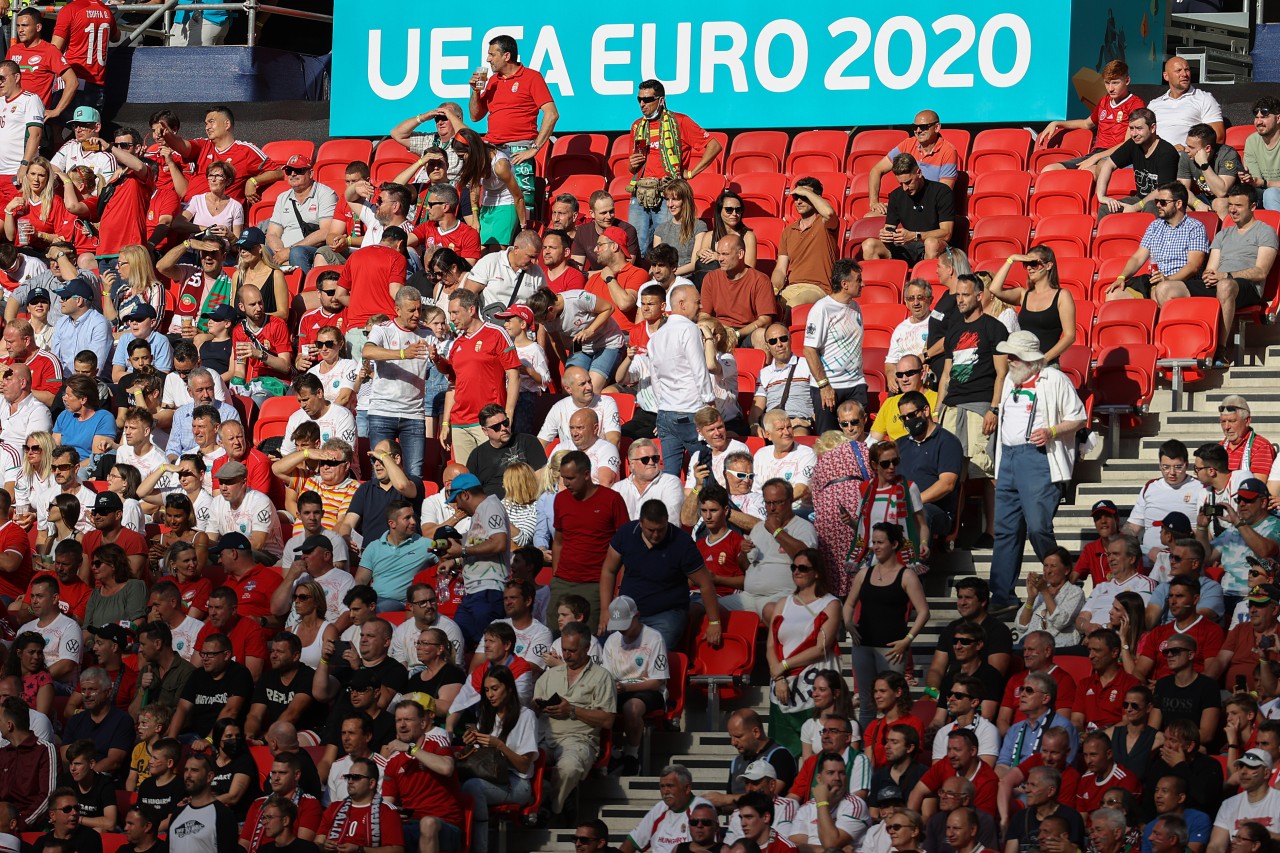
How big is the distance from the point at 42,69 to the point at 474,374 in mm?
6878

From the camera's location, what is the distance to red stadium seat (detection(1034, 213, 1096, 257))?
15.4 m

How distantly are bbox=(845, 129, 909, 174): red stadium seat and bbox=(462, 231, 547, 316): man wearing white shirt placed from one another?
297 centimetres

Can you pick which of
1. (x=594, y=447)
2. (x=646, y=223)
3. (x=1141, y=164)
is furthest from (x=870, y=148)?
(x=594, y=447)

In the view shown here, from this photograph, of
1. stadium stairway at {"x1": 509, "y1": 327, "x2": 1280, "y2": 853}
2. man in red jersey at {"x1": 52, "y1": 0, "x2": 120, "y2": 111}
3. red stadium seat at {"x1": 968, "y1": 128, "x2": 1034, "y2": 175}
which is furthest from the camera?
man in red jersey at {"x1": 52, "y1": 0, "x2": 120, "y2": 111}

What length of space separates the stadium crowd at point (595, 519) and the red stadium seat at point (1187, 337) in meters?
0.24

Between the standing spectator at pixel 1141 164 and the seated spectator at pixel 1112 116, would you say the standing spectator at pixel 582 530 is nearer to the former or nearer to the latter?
the standing spectator at pixel 1141 164

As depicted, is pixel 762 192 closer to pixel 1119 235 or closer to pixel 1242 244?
pixel 1119 235

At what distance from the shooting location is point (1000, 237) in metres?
15.5

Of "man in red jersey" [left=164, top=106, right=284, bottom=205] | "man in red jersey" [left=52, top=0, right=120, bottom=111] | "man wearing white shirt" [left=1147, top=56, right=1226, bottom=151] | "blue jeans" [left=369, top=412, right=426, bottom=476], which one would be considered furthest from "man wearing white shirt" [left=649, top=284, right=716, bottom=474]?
"man in red jersey" [left=52, top=0, right=120, bottom=111]

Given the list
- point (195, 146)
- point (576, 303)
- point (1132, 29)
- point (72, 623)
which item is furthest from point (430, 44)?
point (72, 623)

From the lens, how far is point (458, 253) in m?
16.0

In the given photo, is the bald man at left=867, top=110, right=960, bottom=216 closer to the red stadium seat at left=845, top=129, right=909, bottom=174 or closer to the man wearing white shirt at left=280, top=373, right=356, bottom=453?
the red stadium seat at left=845, top=129, right=909, bottom=174

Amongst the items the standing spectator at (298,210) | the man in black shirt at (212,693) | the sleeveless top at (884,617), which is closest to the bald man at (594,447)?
the sleeveless top at (884,617)

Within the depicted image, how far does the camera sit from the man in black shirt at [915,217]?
1539 cm
